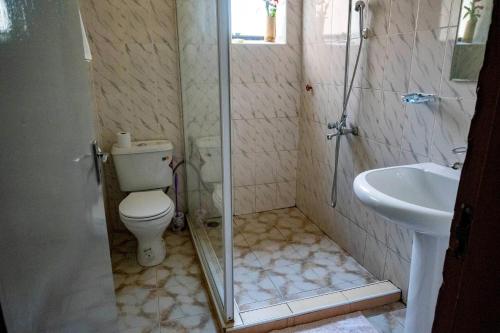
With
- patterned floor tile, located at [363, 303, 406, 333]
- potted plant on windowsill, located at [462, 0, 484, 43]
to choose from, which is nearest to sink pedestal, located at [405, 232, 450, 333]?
patterned floor tile, located at [363, 303, 406, 333]

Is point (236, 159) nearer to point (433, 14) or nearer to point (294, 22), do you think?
point (294, 22)

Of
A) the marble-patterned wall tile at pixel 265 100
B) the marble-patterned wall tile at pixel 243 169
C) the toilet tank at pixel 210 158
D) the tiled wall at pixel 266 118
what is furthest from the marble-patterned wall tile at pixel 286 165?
the toilet tank at pixel 210 158

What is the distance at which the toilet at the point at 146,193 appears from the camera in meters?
2.21

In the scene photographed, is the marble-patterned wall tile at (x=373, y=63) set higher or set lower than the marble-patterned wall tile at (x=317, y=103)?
higher

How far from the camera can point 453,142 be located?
1.57 m

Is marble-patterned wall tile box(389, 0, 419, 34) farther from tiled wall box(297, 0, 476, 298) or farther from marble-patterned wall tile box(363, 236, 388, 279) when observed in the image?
marble-patterned wall tile box(363, 236, 388, 279)

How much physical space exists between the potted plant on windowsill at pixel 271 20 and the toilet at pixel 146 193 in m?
1.23

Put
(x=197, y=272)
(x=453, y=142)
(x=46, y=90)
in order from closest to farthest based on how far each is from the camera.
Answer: (x=46, y=90) → (x=453, y=142) → (x=197, y=272)

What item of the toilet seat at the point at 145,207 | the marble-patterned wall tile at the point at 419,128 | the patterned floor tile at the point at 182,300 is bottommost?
the patterned floor tile at the point at 182,300

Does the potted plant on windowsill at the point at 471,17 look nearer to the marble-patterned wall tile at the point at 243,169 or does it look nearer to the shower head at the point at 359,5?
the shower head at the point at 359,5

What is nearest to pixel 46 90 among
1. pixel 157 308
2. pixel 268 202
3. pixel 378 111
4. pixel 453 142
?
pixel 157 308

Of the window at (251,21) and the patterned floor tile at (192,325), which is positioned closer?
the patterned floor tile at (192,325)

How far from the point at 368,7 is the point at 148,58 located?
5.28 ft

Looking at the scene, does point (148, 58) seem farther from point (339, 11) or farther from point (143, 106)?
point (339, 11)
